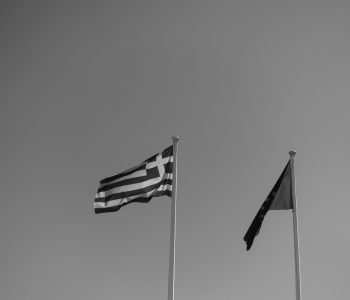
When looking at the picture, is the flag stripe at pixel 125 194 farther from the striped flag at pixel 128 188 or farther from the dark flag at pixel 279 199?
the dark flag at pixel 279 199

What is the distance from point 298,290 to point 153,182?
7.30 m

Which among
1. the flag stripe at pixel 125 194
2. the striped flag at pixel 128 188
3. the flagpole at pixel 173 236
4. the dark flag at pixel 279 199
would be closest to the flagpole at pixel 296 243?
the dark flag at pixel 279 199

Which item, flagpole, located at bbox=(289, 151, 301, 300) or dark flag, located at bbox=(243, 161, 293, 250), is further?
dark flag, located at bbox=(243, 161, 293, 250)

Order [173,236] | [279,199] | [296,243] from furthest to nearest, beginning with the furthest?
[279,199], [296,243], [173,236]

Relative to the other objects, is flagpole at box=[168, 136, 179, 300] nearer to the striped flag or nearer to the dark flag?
the striped flag

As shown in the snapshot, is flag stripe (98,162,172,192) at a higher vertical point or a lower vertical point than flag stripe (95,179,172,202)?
higher

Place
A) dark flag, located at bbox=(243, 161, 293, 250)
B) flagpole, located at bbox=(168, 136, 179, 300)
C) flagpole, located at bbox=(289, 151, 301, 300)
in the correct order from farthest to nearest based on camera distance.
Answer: dark flag, located at bbox=(243, 161, 293, 250) < flagpole, located at bbox=(289, 151, 301, 300) < flagpole, located at bbox=(168, 136, 179, 300)

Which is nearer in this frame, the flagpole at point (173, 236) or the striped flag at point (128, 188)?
the flagpole at point (173, 236)

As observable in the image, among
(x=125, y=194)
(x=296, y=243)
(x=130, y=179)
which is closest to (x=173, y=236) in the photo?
(x=125, y=194)

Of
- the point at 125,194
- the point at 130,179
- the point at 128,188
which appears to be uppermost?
the point at 130,179

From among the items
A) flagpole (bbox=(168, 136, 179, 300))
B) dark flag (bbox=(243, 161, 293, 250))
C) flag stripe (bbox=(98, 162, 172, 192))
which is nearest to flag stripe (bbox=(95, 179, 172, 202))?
flag stripe (bbox=(98, 162, 172, 192))

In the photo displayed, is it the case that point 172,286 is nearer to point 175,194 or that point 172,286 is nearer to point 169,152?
point 175,194

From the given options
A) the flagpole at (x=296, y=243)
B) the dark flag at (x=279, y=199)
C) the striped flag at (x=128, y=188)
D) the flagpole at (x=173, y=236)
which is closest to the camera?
the flagpole at (x=173, y=236)

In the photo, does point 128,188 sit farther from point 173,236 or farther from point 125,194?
point 173,236
